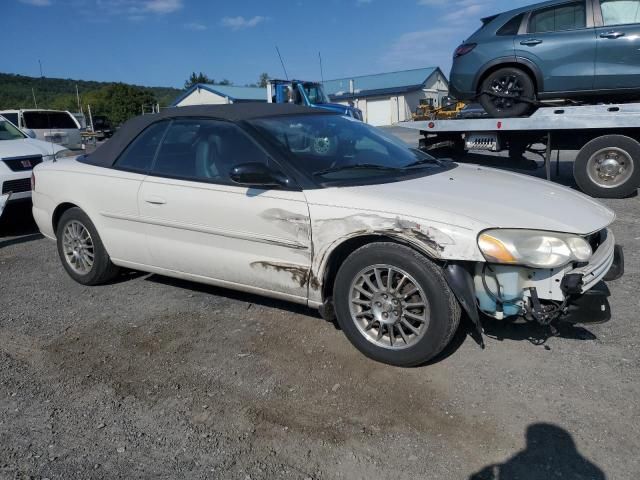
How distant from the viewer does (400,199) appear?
319cm

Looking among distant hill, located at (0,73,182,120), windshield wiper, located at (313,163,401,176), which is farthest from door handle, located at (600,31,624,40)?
distant hill, located at (0,73,182,120)

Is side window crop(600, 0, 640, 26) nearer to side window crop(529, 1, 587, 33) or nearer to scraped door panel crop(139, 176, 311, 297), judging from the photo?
side window crop(529, 1, 587, 33)

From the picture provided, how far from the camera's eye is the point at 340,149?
393cm

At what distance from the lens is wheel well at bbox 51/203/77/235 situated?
15.9ft

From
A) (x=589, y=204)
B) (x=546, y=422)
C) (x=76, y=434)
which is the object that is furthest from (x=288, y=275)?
(x=589, y=204)

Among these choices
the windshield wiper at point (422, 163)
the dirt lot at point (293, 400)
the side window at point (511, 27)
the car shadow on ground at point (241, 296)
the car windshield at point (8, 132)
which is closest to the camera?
the dirt lot at point (293, 400)

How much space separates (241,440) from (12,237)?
19.2ft

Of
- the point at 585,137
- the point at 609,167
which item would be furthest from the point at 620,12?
the point at 609,167

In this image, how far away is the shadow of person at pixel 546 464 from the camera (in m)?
2.31

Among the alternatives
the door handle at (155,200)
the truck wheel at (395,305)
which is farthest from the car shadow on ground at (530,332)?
the door handle at (155,200)

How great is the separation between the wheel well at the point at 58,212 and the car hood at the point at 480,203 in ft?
8.80

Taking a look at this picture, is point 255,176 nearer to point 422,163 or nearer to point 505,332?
point 422,163

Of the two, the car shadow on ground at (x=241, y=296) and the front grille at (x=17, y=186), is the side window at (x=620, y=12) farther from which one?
the front grille at (x=17, y=186)

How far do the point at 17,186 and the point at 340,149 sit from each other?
5.01m
